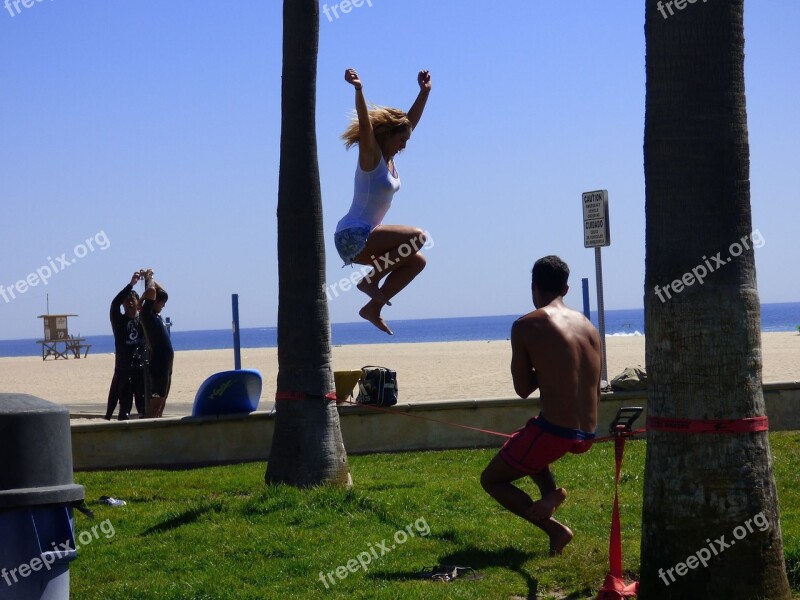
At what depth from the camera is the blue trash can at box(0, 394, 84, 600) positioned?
12.4 ft

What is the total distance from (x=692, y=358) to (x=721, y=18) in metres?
1.60

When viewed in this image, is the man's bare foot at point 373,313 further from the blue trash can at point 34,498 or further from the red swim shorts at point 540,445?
the blue trash can at point 34,498

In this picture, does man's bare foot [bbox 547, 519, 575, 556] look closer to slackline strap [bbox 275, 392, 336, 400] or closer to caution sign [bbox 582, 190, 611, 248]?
slackline strap [bbox 275, 392, 336, 400]

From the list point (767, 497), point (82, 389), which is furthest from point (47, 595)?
point (82, 389)

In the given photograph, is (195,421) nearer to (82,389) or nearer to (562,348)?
(562,348)

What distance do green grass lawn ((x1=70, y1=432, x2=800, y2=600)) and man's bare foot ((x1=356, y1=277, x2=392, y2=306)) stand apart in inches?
61.8

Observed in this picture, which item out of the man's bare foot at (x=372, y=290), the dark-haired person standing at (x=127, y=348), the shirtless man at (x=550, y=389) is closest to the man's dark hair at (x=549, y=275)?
the shirtless man at (x=550, y=389)

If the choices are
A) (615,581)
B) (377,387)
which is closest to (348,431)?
(377,387)

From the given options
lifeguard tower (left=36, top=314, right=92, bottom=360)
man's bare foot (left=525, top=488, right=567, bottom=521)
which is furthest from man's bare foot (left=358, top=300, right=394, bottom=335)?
lifeguard tower (left=36, top=314, right=92, bottom=360)

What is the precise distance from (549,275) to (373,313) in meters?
1.13

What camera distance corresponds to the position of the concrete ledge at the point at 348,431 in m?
11.1

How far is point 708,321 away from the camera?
4.84m

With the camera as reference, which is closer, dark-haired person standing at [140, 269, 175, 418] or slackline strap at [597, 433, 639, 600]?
slackline strap at [597, 433, 639, 600]

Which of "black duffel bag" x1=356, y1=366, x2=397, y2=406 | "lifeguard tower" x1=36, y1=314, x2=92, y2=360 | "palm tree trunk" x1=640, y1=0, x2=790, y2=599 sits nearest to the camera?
"palm tree trunk" x1=640, y1=0, x2=790, y2=599
